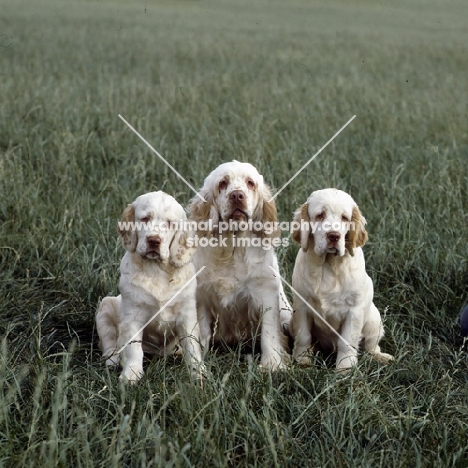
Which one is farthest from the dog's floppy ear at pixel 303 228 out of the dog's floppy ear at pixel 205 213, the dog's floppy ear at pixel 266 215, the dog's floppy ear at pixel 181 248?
the dog's floppy ear at pixel 181 248

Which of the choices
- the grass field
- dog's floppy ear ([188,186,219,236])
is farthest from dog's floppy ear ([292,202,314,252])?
the grass field

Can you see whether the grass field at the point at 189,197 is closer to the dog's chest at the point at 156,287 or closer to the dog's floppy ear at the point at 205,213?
the dog's chest at the point at 156,287

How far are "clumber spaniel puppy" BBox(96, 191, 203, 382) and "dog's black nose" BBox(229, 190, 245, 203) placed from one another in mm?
272

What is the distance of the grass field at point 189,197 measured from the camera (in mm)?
3320

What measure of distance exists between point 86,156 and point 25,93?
220 cm

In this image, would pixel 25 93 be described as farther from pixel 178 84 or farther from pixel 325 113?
pixel 325 113

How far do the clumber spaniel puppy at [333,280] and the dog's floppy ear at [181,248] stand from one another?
59 centimetres

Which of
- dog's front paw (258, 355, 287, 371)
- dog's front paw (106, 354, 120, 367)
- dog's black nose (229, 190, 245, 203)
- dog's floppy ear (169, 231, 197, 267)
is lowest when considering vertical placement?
dog's front paw (106, 354, 120, 367)

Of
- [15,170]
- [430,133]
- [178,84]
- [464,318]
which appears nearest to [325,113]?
[430,133]

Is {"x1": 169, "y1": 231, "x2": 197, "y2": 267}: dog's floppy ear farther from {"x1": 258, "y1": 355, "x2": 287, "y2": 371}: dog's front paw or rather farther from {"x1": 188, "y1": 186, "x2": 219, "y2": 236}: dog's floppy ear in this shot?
{"x1": 258, "y1": 355, "x2": 287, "y2": 371}: dog's front paw

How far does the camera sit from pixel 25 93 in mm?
9000

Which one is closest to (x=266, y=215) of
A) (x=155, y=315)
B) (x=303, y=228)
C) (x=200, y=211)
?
(x=303, y=228)

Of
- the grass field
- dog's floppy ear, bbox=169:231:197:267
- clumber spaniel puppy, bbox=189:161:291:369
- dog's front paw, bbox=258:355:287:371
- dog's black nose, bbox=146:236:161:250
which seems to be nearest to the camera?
the grass field

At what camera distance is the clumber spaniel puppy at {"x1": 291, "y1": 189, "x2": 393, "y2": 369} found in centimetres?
402
